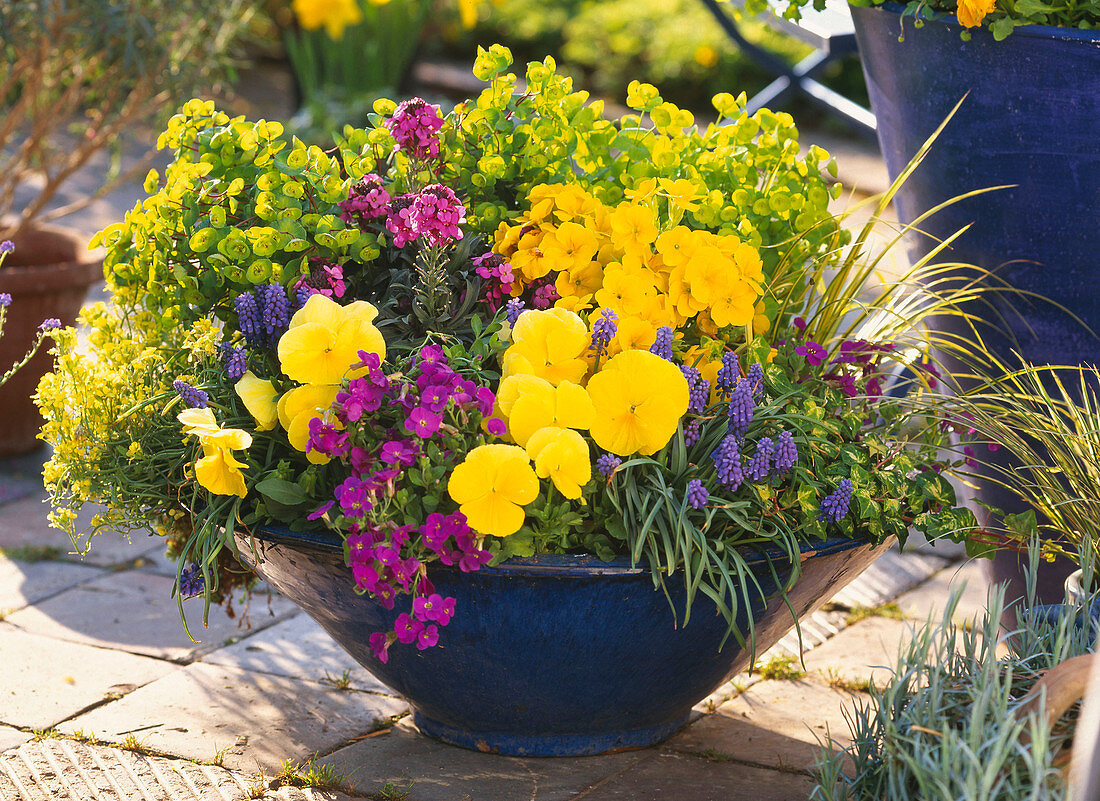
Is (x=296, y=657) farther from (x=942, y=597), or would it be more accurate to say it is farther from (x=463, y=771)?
(x=942, y=597)

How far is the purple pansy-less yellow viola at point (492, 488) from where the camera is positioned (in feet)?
4.78

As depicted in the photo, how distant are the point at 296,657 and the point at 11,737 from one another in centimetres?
54

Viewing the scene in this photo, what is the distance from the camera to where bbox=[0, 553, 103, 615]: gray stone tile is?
8.38 ft

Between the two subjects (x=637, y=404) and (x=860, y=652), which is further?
(x=860, y=652)

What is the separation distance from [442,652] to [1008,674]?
756mm

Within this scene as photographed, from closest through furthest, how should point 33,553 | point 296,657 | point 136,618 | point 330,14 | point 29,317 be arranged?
1. point 296,657
2. point 136,618
3. point 33,553
4. point 29,317
5. point 330,14

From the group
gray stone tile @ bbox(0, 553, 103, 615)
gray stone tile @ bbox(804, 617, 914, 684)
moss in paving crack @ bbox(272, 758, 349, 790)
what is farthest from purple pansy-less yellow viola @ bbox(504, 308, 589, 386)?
gray stone tile @ bbox(0, 553, 103, 615)

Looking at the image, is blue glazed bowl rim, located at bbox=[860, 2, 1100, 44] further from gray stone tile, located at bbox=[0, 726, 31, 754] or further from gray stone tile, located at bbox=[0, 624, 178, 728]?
gray stone tile, located at bbox=[0, 726, 31, 754]

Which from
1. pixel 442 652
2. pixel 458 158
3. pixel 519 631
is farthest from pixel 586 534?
pixel 458 158

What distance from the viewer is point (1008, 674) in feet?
4.11

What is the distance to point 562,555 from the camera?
153cm

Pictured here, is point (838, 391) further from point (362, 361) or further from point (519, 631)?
point (362, 361)

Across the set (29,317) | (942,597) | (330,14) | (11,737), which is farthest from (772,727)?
(330,14)

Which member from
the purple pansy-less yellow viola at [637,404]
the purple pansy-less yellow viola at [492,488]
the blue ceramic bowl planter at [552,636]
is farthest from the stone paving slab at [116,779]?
the purple pansy-less yellow viola at [637,404]
